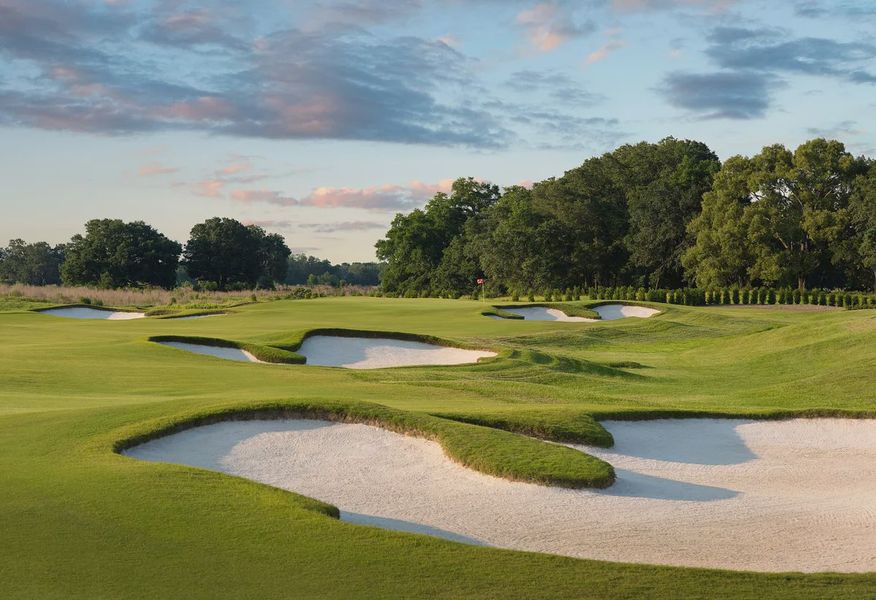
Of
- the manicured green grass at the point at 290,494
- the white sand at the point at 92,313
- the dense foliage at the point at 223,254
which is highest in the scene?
the dense foliage at the point at 223,254

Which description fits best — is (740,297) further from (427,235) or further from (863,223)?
(427,235)

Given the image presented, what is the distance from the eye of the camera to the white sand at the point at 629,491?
801 centimetres

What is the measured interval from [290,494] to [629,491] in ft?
12.3

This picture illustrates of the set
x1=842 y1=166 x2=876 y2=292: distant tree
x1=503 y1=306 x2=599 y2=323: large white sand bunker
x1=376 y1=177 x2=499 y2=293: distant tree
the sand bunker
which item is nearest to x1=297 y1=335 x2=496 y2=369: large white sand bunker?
the sand bunker

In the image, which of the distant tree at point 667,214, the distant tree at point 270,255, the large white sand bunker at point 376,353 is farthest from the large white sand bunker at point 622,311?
the distant tree at point 270,255

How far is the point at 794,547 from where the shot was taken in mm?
8117

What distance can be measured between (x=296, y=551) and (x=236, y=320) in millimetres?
31592

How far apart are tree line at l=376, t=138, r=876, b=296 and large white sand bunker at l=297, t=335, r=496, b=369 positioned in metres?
38.4

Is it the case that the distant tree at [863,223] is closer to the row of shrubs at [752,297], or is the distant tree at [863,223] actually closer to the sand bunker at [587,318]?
the row of shrubs at [752,297]

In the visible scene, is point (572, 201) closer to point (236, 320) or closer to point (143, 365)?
point (236, 320)

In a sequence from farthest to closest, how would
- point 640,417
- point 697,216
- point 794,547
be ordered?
1. point 697,216
2. point 640,417
3. point 794,547

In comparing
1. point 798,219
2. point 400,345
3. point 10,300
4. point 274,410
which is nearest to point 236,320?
point 400,345

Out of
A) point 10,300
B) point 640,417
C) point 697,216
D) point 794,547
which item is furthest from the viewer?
point 697,216

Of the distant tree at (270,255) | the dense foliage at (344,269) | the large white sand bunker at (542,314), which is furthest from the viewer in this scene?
the dense foliage at (344,269)
